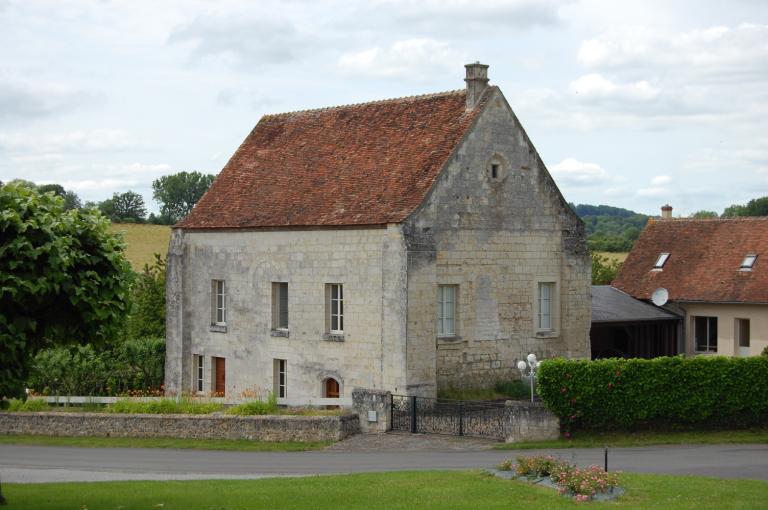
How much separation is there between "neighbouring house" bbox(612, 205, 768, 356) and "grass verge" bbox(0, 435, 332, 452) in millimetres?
19142

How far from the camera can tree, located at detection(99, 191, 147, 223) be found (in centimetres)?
9562

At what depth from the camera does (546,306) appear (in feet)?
123

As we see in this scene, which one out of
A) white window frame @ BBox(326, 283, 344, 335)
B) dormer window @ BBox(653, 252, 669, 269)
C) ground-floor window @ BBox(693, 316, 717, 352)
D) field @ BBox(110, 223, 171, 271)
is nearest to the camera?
white window frame @ BBox(326, 283, 344, 335)

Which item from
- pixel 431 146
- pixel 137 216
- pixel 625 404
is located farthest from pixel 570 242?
pixel 137 216

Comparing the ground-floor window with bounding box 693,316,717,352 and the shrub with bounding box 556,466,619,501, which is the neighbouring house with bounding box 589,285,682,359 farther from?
the shrub with bounding box 556,466,619,501

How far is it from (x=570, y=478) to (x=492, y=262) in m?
16.5

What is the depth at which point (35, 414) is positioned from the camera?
107ft

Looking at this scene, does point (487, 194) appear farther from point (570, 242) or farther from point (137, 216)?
point (137, 216)

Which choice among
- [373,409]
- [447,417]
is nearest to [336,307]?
[373,409]

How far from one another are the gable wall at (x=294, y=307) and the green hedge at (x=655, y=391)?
5.99 m

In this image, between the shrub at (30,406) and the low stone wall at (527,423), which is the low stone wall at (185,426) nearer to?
the shrub at (30,406)

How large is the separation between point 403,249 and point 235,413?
7.04 metres

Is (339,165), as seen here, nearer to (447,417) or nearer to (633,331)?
(447,417)

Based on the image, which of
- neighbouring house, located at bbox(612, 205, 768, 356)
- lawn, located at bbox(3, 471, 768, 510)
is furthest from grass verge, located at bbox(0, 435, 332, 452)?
neighbouring house, located at bbox(612, 205, 768, 356)
